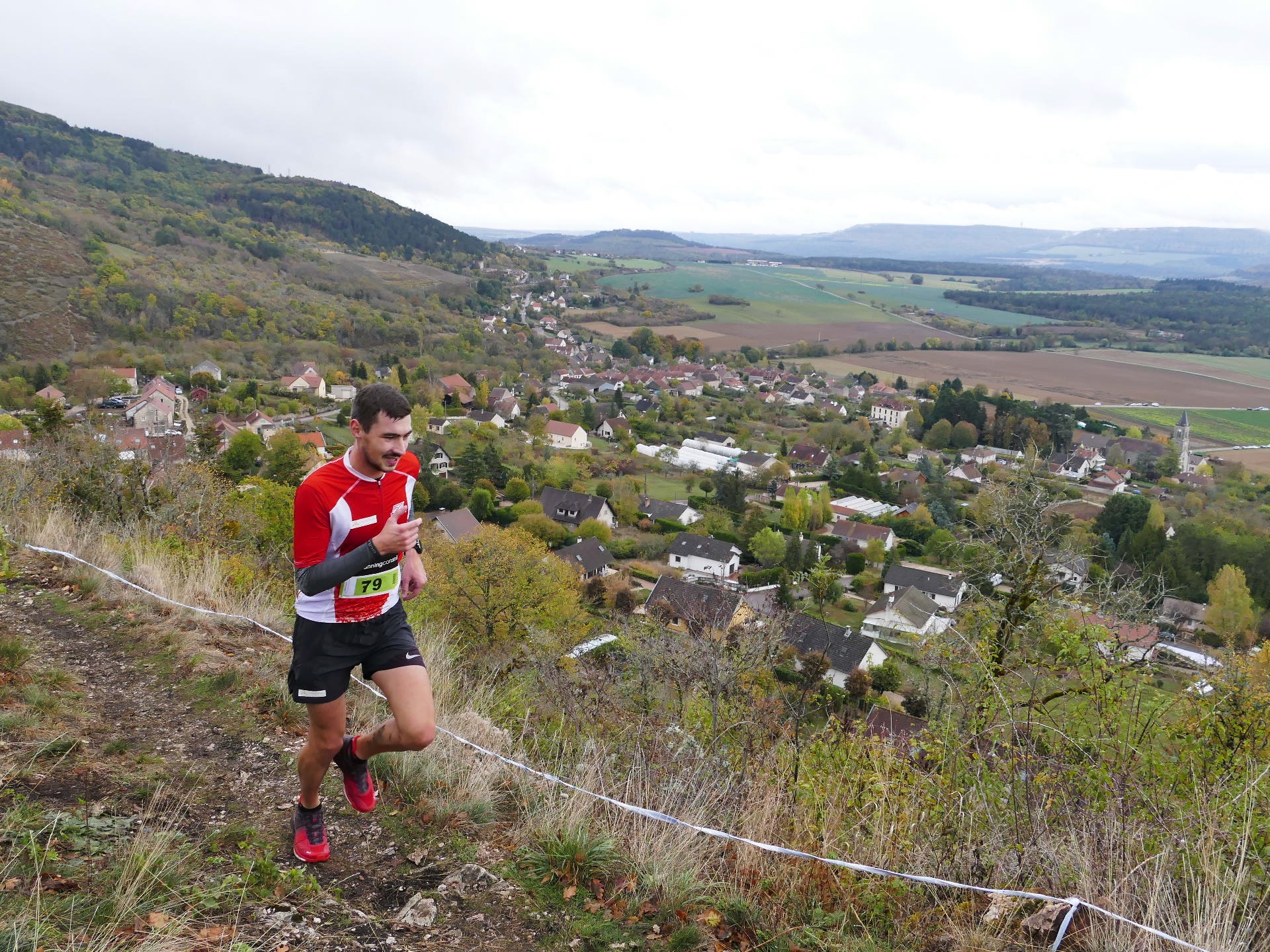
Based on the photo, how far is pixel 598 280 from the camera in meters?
147

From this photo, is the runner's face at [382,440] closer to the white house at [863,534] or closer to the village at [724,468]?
the village at [724,468]

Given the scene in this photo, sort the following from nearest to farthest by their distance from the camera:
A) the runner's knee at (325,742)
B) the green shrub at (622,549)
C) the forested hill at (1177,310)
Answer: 1. the runner's knee at (325,742)
2. the green shrub at (622,549)
3. the forested hill at (1177,310)

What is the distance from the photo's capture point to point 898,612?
26.6 metres

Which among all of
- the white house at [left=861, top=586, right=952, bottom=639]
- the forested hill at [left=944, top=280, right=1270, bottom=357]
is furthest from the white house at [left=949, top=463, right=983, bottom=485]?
the forested hill at [left=944, top=280, right=1270, bottom=357]

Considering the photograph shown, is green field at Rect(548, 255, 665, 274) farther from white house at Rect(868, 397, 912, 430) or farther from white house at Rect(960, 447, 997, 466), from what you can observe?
white house at Rect(960, 447, 997, 466)

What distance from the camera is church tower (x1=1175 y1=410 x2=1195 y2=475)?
55.7m

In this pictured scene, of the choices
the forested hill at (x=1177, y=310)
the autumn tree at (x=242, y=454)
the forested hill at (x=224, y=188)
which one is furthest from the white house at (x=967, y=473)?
the forested hill at (x=224, y=188)

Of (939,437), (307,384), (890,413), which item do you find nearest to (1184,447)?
(939,437)

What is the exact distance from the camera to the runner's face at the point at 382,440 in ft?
8.52

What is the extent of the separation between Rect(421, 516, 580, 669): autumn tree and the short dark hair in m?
13.3

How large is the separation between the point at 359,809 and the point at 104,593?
3.73 meters

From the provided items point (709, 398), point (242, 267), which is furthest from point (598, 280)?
point (709, 398)

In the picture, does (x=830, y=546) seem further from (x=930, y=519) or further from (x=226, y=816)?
(x=226, y=816)

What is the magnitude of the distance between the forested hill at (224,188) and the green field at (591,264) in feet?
52.6
